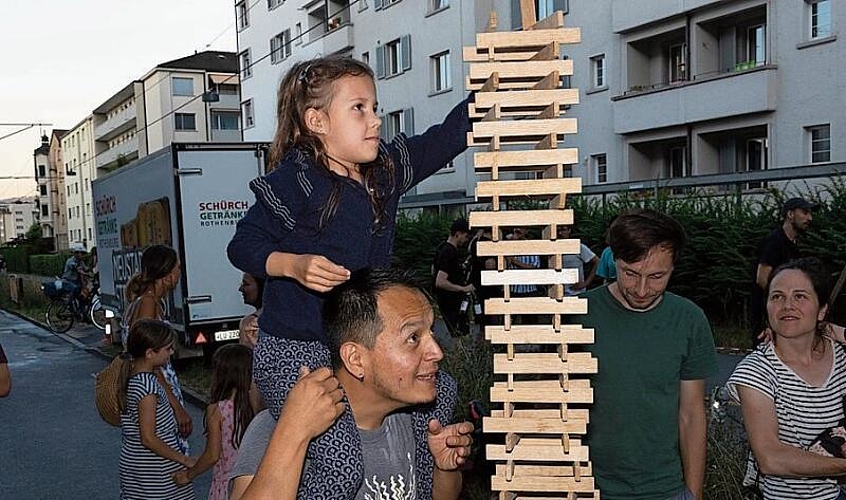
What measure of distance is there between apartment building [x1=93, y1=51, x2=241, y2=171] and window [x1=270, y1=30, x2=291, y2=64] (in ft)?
68.4

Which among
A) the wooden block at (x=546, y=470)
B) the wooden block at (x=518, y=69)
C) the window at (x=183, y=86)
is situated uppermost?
the window at (x=183, y=86)

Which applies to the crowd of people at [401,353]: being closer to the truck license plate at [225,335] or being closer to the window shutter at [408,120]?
the truck license plate at [225,335]

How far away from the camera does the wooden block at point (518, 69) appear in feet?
7.27

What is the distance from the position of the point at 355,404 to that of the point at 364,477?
0.19 m

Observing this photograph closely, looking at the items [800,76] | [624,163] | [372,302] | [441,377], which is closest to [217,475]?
[441,377]

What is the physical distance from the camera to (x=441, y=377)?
8.07ft

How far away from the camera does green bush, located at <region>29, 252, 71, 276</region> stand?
42.5 m

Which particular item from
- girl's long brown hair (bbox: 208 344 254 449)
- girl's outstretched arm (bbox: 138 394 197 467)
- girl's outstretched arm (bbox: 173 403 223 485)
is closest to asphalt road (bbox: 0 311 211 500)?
girl's outstretched arm (bbox: 138 394 197 467)

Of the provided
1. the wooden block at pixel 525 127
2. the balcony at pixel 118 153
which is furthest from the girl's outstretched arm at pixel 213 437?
the balcony at pixel 118 153

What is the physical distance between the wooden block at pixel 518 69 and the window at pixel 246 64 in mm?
42454

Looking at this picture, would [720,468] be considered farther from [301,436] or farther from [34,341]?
[34,341]

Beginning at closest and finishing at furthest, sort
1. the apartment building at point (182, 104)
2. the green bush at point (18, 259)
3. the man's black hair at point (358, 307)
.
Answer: the man's black hair at point (358, 307) → the green bush at point (18, 259) → the apartment building at point (182, 104)

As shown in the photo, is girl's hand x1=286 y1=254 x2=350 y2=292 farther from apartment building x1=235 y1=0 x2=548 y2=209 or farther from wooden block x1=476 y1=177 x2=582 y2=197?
apartment building x1=235 y1=0 x2=548 y2=209

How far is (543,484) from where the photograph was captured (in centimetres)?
226
